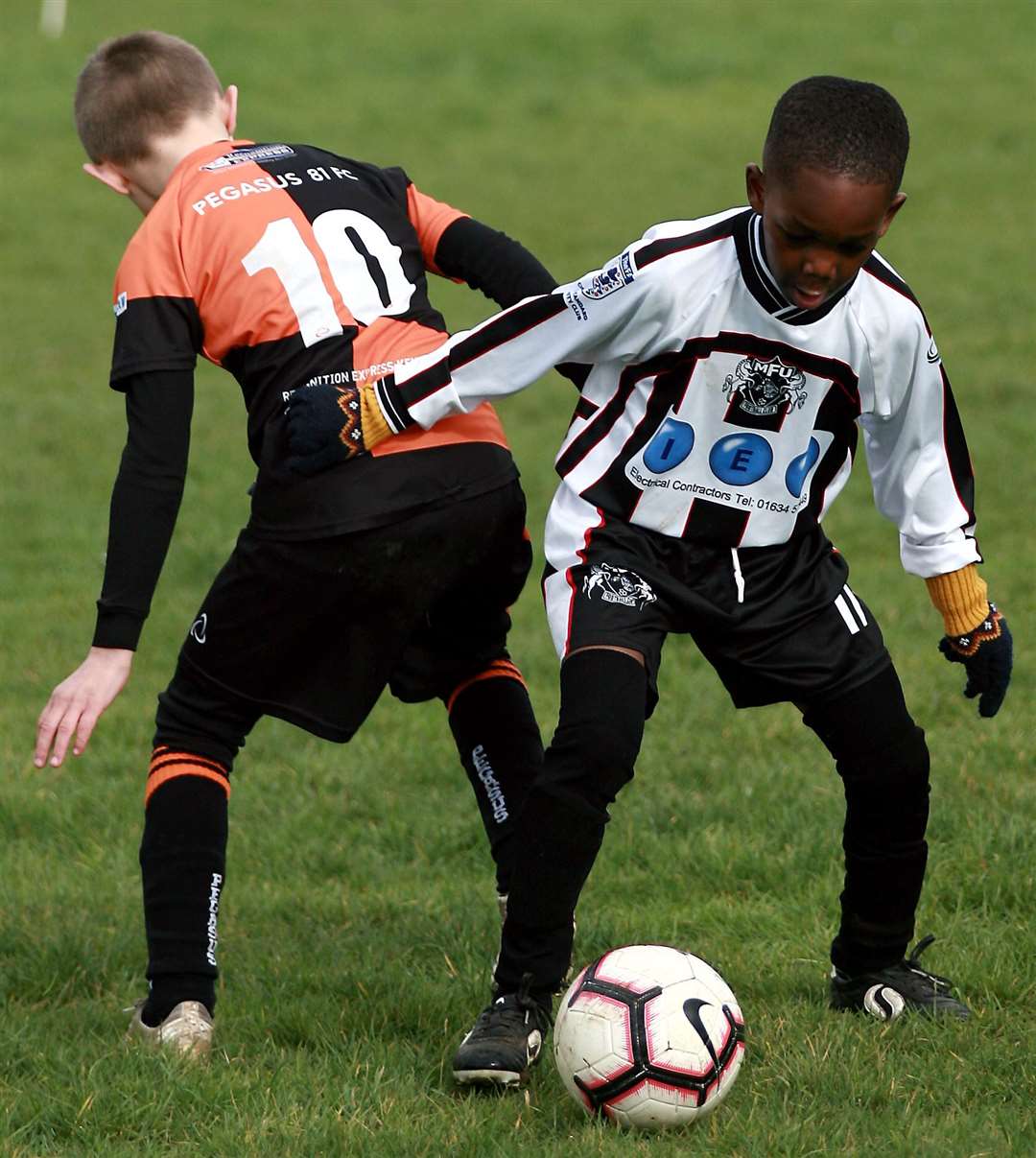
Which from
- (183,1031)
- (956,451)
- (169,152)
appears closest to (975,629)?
(956,451)

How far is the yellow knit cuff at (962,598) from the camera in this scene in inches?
158

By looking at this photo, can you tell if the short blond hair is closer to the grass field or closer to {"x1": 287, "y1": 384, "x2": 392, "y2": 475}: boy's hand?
{"x1": 287, "y1": 384, "x2": 392, "y2": 475}: boy's hand

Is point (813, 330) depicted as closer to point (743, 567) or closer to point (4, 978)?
point (743, 567)

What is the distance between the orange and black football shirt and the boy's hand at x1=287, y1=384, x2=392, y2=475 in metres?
0.05

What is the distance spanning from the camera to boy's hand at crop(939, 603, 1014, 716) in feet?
13.3

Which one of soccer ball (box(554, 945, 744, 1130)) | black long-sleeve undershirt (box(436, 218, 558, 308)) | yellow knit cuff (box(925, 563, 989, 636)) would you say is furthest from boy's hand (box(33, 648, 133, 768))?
yellow knit cuff (box(925, 563, 989, 636))

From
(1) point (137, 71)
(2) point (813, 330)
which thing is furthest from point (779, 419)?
(1) point (137, 71)

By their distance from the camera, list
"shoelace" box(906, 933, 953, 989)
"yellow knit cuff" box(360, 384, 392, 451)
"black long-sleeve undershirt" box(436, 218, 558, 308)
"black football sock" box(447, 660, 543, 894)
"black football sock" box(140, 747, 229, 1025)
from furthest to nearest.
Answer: "black football sock" box(447, 660, 543, 894)
"black long-sleeve undershirt" box(436, 218, 558, 308)
"shoelace" box(906, 933, 953, 989)
"black football sock" box(140, 747, 229, 1025)
"yellow knit cuff" box(360, 384, 392, 451)

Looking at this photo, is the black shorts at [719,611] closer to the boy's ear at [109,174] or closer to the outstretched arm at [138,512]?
the outstretched arm at [138,512]

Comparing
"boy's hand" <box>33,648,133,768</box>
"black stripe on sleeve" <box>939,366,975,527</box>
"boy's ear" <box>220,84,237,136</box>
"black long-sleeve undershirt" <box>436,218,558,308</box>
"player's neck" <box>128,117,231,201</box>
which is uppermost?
"boy's ear" <box>220,84,237,136</box>

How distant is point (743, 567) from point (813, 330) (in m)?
0.53

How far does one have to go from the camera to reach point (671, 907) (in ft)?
15.5

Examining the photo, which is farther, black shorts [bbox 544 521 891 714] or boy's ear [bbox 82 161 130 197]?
boy's ear [bbox 82 161 130 197]

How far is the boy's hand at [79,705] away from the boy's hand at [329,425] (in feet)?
1.93
